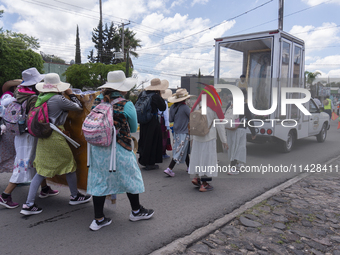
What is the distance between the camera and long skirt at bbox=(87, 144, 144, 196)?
3340 millimetres

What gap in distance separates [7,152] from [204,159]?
10.4 feet

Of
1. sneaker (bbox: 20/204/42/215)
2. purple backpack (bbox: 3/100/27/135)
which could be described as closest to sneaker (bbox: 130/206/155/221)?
sneaker (bbox: 20/204/42/215)

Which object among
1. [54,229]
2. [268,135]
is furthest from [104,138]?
[268,135]

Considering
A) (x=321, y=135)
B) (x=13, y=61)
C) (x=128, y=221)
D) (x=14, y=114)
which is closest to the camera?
(x=128, y=221)

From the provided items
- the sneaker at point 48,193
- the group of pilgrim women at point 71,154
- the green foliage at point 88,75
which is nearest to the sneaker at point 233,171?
the group of pilgrim women at point 71,154

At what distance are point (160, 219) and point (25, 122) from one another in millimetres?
2328

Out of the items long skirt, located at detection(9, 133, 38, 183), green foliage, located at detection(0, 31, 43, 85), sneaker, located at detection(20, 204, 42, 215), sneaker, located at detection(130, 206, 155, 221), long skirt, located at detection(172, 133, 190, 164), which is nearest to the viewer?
sneaker, located at detection(130, 206, 155, 221)

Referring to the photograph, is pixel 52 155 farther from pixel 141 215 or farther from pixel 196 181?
pixel 196 181

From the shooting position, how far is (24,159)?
404 cm

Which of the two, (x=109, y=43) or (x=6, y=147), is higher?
(x=109, y=43)

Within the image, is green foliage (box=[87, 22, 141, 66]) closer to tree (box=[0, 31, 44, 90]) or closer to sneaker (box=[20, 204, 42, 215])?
tree (box=[0, 31, 44, 90])

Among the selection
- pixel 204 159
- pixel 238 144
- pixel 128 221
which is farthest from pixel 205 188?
pixel 128 221

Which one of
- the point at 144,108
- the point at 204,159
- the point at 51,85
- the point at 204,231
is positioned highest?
the point at 51,85

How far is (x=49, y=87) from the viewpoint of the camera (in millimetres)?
3789
